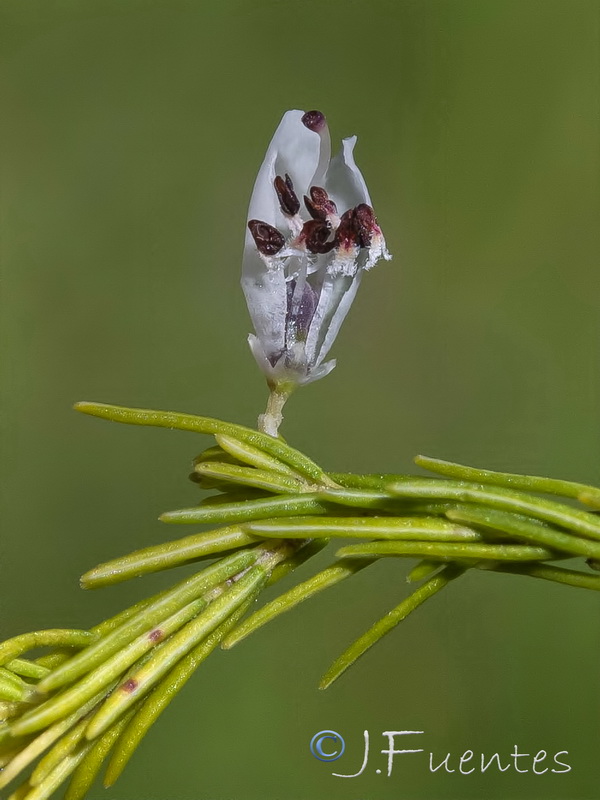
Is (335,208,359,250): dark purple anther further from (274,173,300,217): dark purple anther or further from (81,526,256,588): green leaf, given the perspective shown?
(81,526,256,588): green leaf

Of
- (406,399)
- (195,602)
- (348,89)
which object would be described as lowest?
(195,602)

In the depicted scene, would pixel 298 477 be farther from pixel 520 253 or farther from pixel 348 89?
pixel 348 89

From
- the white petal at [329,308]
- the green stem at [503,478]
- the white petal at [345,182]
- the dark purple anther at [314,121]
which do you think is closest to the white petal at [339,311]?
the white petal at [329,308]

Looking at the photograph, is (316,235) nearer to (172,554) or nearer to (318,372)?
(318,372)

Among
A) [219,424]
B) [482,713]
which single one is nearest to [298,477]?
[219,424]

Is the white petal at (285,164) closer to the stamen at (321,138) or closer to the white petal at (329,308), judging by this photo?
the stamen at (321,138)

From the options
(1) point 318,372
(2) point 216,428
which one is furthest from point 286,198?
(2) point 216,428

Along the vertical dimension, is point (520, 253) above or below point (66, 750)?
above

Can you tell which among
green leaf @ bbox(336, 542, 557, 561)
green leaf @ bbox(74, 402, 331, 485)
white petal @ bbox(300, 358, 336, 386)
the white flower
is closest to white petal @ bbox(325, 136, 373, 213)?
the white flower
